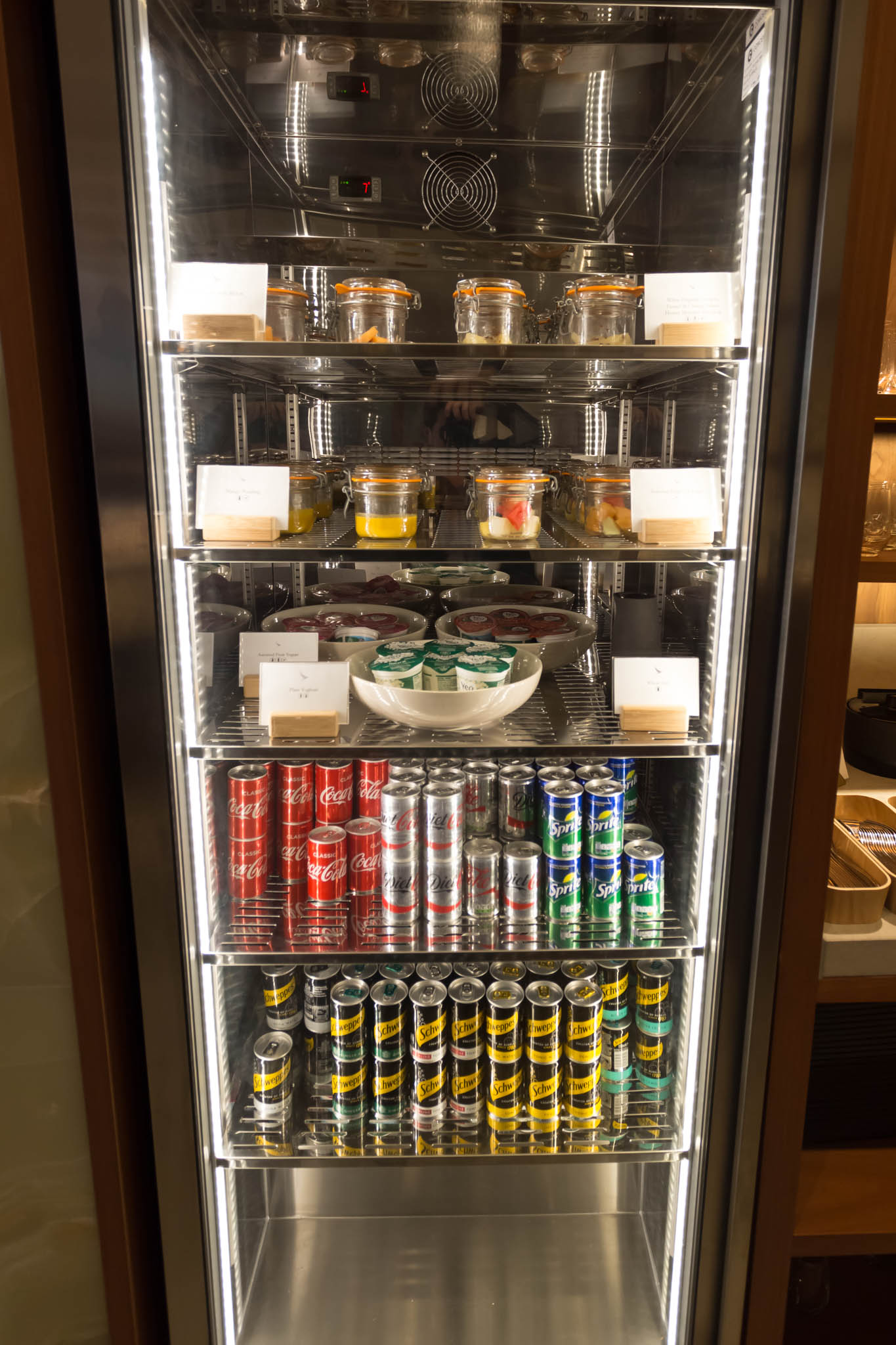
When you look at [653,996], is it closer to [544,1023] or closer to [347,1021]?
[544,1023]

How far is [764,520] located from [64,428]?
36.4 inches

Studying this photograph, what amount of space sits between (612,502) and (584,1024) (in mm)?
882

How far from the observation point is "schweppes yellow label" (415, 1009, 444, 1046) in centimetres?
152

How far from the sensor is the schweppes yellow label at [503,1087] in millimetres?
1526

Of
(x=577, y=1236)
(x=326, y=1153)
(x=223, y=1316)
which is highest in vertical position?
(x=326, y=1153)

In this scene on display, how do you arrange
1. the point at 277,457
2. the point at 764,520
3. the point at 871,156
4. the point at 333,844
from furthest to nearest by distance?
the point at 277,457 → the point at 333,844 → the point at 764,520 → the point at 871,156

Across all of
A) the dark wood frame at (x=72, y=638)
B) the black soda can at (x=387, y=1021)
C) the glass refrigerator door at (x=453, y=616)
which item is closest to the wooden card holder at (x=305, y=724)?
the glass refrigerator door at (x=453, y=616)

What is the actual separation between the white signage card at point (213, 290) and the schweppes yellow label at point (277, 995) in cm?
109

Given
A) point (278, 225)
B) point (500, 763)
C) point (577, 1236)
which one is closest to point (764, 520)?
point (500, 763)

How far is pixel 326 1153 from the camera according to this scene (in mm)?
1479

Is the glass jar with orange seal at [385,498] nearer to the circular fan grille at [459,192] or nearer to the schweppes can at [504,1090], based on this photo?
the circular fan grille at [459,192]

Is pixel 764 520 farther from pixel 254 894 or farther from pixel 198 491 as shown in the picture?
pixel 254 894

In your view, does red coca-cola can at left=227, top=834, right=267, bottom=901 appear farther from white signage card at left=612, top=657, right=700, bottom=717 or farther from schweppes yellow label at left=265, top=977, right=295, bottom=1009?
white signage card at left=612, top=657, right=700, bottom=717

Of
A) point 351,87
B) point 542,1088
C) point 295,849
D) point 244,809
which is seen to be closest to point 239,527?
point 244,809
